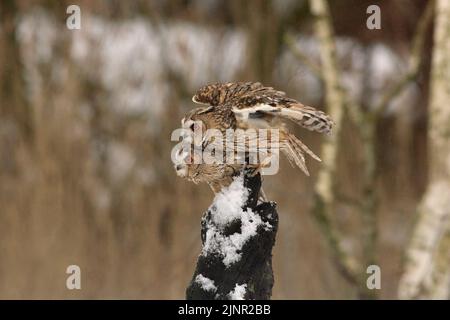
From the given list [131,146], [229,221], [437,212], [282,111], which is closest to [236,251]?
[229,221]

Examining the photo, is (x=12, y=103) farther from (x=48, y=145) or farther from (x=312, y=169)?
(x=312, y=169)

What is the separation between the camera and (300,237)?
9.03ft

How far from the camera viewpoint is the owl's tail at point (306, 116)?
748 mm

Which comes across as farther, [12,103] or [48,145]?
[12,103]

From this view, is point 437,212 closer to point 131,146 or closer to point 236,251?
point 236,251

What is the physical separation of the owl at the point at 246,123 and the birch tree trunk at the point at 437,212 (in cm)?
112

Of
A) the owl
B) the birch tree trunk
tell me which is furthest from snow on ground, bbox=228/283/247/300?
the birch tree trunk

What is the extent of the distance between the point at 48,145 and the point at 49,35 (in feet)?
1.41

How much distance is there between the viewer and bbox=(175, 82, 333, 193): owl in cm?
76

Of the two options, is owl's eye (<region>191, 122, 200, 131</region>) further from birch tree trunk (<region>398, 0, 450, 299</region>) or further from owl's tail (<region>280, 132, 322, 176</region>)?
birch tree trunk (<region>398, 0, 450, 299</region>)

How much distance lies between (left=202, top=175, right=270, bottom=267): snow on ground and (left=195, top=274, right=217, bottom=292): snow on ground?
2 cm

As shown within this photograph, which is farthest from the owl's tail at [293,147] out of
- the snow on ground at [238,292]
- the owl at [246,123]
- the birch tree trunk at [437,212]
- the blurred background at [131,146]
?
the blurred background at [131,146]
